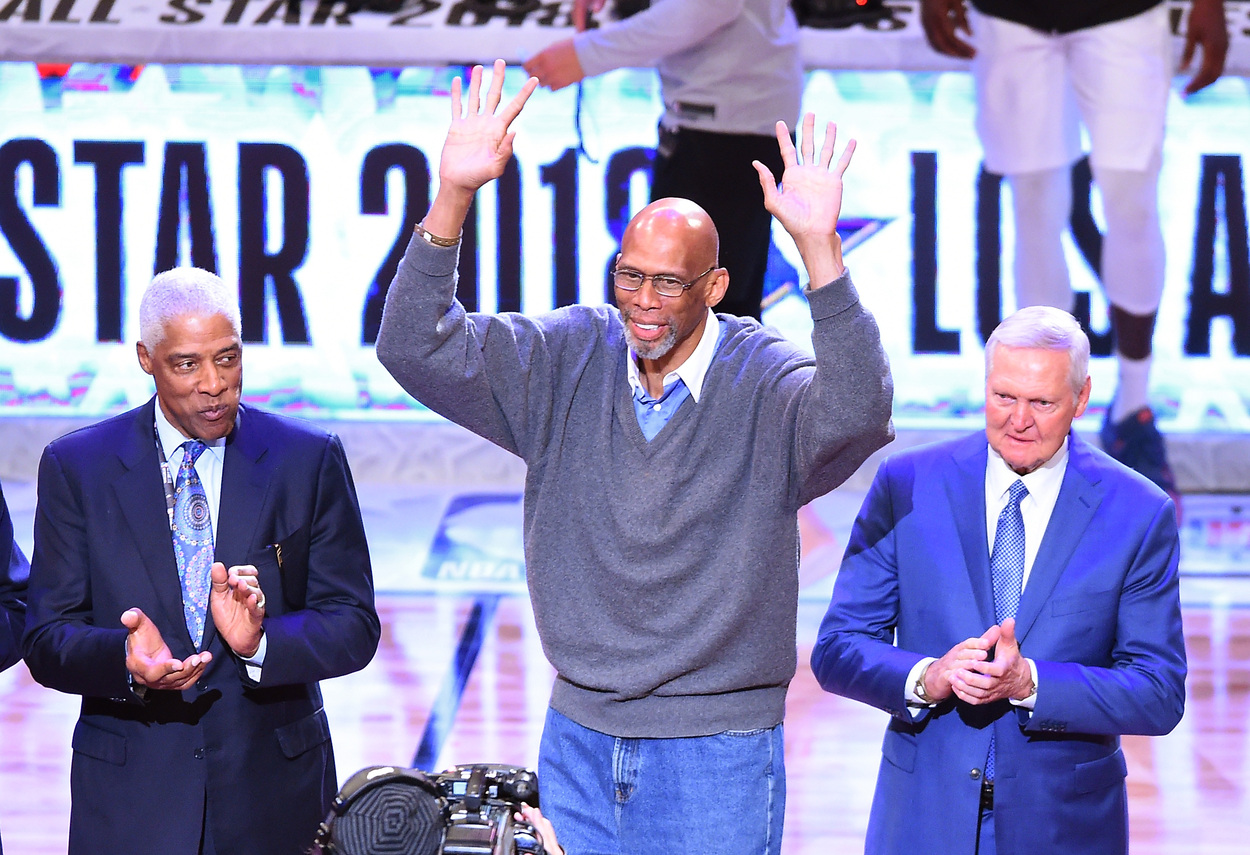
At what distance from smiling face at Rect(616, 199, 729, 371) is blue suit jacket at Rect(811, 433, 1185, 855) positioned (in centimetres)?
47

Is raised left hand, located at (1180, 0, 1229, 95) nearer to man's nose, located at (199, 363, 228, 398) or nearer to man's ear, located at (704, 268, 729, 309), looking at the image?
man's ear, located at (704, 268, 729, 309)

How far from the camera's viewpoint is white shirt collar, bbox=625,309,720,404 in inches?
89.7

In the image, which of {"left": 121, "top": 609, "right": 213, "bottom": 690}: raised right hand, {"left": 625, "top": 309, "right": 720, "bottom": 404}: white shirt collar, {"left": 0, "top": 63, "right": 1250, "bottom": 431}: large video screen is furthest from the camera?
{"left": 0, "top": 63, "right": 1250, "bottom": 431}: large video screen

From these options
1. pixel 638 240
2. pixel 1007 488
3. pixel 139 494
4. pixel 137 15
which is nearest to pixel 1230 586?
pixel 1007 488

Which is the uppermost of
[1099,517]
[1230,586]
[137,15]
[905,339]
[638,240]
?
[137,15]

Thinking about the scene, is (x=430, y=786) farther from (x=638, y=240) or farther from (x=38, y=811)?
(x=38, y=811)

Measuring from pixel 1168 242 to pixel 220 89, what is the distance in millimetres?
4243

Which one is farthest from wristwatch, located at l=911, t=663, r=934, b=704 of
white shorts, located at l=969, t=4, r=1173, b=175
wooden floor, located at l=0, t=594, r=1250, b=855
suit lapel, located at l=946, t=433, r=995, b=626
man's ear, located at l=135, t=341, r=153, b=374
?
white shorts, located at l=969, t=4, r=1173, b=175

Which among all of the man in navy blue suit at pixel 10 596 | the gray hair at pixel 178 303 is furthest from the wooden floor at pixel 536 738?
the gray hair at pixel 178 303

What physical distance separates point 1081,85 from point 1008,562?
4.61 meters

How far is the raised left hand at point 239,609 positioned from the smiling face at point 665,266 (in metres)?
0.64

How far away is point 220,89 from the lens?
22.1ft

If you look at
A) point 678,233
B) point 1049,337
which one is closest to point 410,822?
point 678,233

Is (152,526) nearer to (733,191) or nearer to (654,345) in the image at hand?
(654,345)
